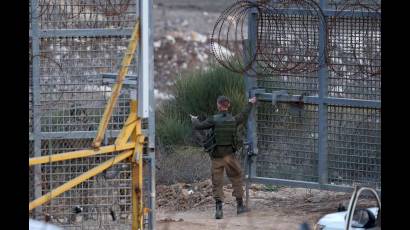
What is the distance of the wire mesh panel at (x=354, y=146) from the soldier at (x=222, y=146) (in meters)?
1.05

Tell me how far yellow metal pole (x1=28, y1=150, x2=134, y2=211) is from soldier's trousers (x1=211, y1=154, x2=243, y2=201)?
339 cm

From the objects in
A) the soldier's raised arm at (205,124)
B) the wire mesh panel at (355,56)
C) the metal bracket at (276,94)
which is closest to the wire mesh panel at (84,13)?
the soldier's raised arm at (205,124)

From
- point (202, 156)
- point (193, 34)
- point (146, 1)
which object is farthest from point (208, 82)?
point (193, 34)

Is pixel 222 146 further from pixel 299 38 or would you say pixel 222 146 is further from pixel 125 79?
pixel 125 79

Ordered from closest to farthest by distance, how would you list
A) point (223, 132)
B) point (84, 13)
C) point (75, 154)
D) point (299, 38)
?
1. point (75, 154)
2. point (84, 13)
3. point (299, 38)
4. point (223, 132)

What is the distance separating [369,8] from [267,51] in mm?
1385

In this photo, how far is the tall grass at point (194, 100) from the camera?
14.5 meters

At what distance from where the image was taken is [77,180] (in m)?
7.73

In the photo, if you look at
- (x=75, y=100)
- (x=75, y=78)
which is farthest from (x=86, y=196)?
(x=75, y=78)

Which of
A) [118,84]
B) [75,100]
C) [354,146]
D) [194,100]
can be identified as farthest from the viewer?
[194,100]

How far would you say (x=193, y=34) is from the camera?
3472 cm

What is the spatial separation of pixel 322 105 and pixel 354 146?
23.4 inches

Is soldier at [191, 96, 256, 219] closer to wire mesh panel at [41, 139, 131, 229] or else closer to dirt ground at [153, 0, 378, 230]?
dirt ground at [153, 0, 378, 230]

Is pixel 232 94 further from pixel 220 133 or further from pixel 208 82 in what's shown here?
pixel 220 133
